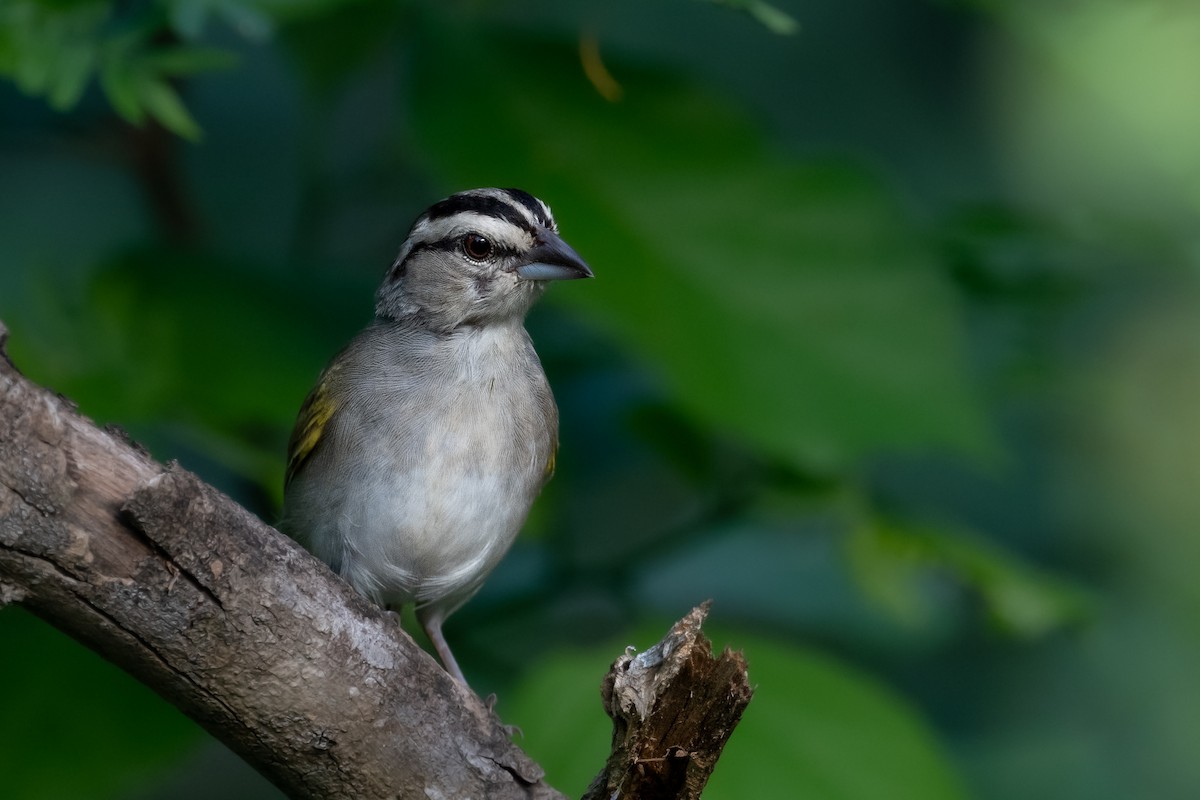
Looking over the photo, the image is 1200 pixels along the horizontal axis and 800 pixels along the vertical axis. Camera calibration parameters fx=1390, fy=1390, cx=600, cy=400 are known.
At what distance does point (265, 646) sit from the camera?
2941 mm

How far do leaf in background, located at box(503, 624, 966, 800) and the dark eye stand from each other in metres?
1.33

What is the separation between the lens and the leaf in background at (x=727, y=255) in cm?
462

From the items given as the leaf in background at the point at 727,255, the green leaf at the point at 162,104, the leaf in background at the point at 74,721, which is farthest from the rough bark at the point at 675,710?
the leaf in background at the point at 74,721

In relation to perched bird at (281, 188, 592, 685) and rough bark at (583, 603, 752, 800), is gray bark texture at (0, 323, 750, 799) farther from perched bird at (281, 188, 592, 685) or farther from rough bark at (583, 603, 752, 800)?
perched bird at (281, 188, 592, 685)

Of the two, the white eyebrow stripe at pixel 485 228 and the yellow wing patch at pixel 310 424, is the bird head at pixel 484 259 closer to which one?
the white eyebrow stripe at pixel 485 228

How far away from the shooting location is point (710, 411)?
176 inches

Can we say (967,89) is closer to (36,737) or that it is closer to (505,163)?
(505,163)

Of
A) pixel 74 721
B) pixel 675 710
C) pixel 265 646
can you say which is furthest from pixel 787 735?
pixel 74 721

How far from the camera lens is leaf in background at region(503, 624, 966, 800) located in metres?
4.20

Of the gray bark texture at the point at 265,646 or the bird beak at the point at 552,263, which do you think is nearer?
the gray bark texture at the point at 265,646

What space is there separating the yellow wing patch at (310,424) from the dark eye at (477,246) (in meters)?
0.62

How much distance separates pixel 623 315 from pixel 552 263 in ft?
1.11

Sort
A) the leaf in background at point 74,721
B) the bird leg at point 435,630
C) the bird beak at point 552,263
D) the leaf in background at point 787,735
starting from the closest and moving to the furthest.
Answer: the leaf in background at point 787,735 → the bird beak at point 552,263 → the leaf in background at point 74,721 → the bird leg at point 435,630

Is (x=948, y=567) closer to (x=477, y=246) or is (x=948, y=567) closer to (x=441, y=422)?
(x=441, y=422)
